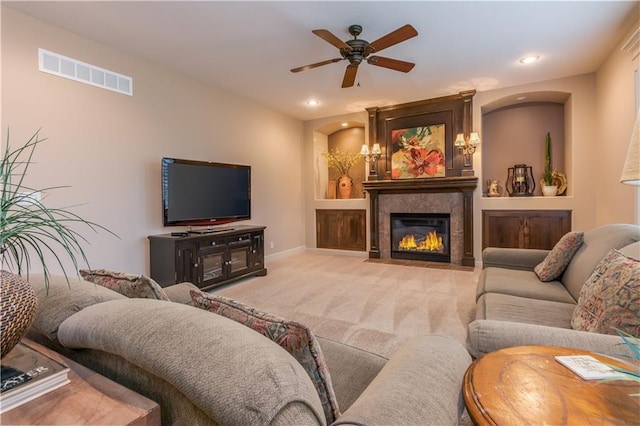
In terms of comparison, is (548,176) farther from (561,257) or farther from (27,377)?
(27,377)

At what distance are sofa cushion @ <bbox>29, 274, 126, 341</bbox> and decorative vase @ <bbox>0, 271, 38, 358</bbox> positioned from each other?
0.16m

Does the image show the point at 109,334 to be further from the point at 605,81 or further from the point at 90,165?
the point at 605,81

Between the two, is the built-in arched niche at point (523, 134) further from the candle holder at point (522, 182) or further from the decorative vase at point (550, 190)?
the decorative vase at point (550, 190)

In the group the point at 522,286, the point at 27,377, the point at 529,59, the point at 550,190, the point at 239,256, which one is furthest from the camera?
the point at 550,190

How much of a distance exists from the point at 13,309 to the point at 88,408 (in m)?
0.31

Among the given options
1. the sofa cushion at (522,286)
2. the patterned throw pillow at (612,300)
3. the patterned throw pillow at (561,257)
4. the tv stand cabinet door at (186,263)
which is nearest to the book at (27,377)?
the patterned throw pillow at (612,300)

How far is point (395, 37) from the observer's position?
108 inches

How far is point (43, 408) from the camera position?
0.67 meters

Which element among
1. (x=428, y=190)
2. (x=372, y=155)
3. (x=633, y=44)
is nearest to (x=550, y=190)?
(x=428, y=190)

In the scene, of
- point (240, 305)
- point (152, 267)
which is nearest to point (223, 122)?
point (152, 267)

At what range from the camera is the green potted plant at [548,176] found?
4762mm

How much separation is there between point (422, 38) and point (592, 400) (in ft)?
11.2

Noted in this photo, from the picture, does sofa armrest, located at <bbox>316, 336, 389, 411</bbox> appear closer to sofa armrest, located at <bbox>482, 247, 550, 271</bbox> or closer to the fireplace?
sofa armrest, located at <bbox>482, 247, 550, 271</bbox>

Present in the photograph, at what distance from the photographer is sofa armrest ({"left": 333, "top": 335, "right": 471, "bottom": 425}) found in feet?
2.18
